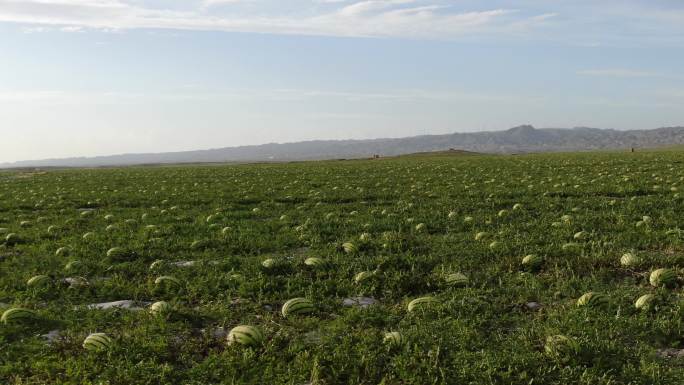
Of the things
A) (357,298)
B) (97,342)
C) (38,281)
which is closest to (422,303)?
(357,298)

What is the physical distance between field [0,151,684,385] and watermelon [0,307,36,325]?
1.5 inches

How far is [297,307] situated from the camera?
24.5ft

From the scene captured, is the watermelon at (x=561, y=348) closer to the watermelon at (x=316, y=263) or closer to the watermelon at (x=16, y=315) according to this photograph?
the watermelon at (x=316, y=263)

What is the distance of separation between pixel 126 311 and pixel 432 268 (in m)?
5.31

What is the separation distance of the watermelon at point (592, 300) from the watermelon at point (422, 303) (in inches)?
79.5

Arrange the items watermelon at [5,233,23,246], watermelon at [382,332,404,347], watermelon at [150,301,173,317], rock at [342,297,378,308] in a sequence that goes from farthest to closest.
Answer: watermelon at [5,233,23,246]
rock at [342,297,378,308]
watermelon at [150,301,173,317]
watermelon at [382,332,404,347]

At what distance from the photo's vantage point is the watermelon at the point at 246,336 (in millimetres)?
6340

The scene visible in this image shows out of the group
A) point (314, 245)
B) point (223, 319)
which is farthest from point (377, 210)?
point (223, 319)

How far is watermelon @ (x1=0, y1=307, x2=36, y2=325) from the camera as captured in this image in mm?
7125

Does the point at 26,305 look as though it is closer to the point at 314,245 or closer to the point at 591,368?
the point at 314,245

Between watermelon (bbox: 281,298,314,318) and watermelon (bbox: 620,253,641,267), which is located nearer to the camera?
watermelon (bbox: 281,298,314,318)

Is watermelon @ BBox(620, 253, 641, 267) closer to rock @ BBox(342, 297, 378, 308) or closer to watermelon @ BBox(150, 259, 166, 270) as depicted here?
rock @ BBox(342, 297, 378, 308)

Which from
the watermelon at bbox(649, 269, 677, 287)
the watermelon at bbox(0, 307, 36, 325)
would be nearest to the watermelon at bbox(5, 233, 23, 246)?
the watermelon at bbox(0, 307, 36, 325)

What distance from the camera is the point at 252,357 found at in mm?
5988
